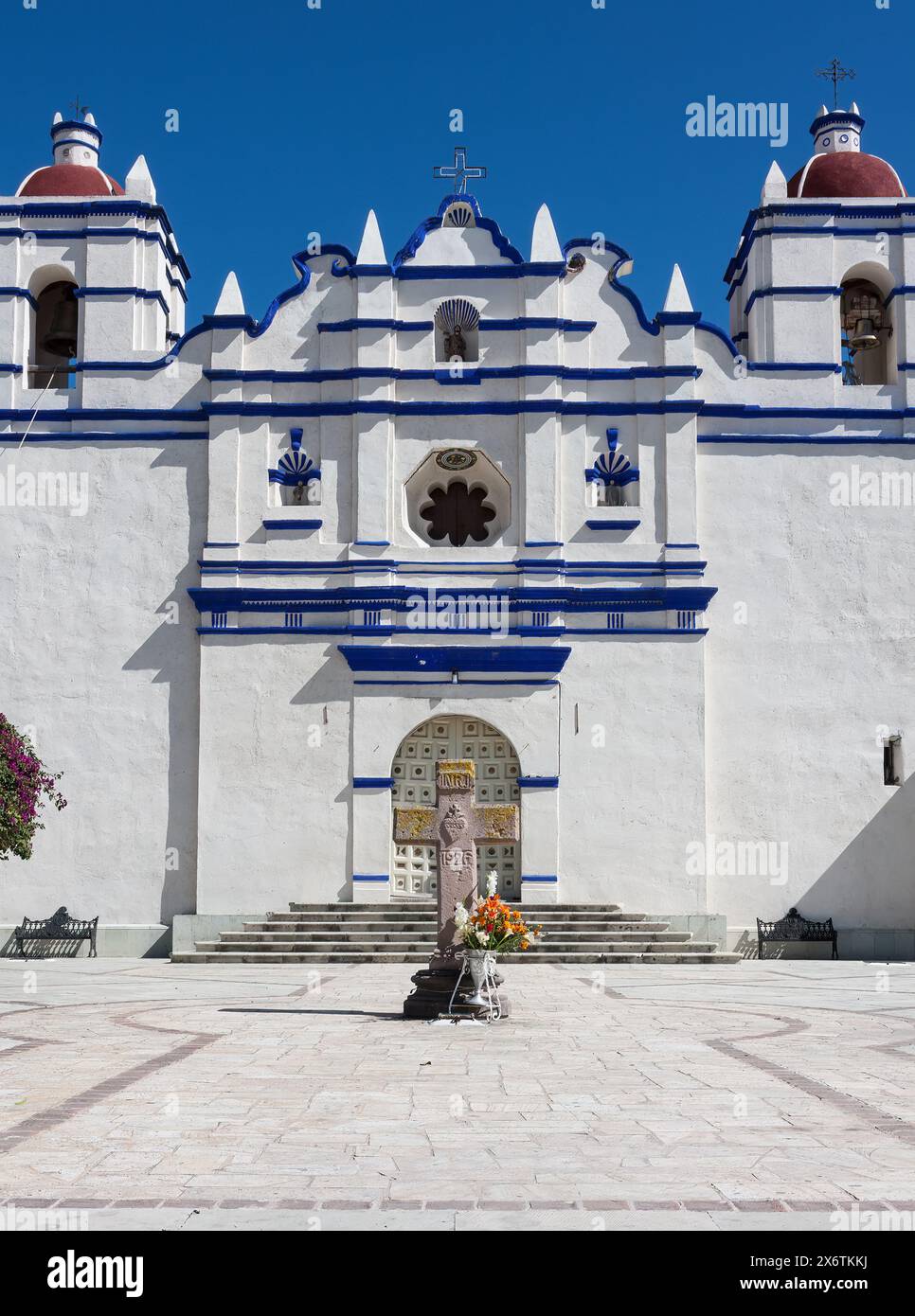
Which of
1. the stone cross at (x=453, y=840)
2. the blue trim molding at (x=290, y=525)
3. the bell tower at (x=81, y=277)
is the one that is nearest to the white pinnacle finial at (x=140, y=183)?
the bell tower at (x=81, y=277)

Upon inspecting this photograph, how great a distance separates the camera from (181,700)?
74.0ft

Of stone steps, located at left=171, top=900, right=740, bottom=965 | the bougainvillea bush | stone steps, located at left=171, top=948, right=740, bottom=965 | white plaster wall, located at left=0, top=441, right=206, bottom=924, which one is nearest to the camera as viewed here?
the bougainvillea bush

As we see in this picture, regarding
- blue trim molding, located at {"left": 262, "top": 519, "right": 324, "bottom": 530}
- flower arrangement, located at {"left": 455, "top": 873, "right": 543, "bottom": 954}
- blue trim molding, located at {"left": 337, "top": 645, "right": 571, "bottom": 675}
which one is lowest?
flower arrangement, located at {"left": 455, "top": 873, "right": 543, "bottom": 954}

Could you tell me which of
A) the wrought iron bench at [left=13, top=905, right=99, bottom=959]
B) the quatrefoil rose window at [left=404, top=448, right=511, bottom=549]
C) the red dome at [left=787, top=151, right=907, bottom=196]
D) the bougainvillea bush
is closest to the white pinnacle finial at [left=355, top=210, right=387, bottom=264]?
the quatrefoil rose window at [left=404, top=448, right=511, bottom=549]

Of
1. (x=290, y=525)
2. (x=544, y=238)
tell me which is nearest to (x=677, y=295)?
(x=544, y=238)

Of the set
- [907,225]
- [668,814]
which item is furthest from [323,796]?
[907,225]

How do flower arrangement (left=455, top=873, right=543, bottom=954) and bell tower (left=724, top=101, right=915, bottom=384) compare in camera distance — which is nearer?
flower arrangement (left=455, top=873, right=543, bottom=954)

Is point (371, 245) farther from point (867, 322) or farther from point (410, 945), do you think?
point (410, 945)

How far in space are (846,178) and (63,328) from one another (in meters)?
13.0

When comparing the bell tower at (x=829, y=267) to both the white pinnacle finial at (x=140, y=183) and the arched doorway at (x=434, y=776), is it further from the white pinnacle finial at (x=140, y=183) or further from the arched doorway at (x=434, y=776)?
the white pinnacle finial at (x=140, y=183)

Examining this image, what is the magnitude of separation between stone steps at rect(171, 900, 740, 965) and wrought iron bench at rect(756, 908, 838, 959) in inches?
50.3

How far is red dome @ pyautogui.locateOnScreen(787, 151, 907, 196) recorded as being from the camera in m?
24.0

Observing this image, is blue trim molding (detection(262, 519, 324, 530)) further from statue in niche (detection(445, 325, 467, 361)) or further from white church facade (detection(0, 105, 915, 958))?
statue in niche (detection(445, 325, 467, 361))
